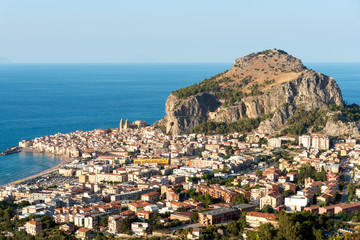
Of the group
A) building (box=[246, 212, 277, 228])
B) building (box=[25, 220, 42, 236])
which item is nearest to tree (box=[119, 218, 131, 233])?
building (box=[25, 220, 42, 236])

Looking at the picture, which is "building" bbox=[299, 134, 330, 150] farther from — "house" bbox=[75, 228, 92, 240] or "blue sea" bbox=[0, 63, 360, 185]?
"house" bbox=[75, 228, 92, 240]

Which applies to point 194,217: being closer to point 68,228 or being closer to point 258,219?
point 258,219

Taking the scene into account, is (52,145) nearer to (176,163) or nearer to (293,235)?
(176,163)

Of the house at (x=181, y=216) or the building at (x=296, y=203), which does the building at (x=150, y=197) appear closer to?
the house at (x=181, y=216)

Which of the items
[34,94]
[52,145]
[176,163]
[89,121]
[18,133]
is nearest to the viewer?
[176,163]

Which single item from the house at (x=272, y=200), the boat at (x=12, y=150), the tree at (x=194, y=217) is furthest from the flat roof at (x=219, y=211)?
the boat at (x=12, y=150)

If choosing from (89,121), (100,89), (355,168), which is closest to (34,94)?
(100,89)

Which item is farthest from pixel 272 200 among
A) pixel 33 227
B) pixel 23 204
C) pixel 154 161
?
pixel 154 161
